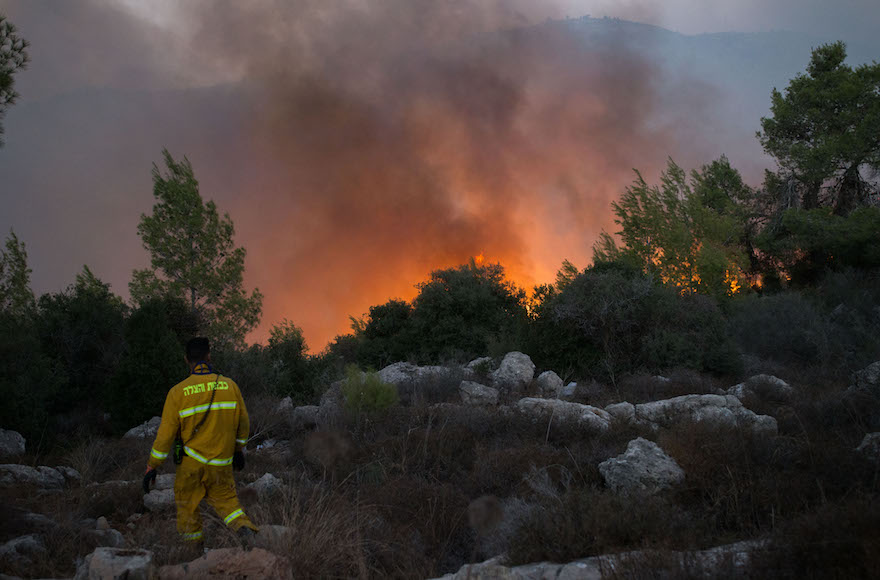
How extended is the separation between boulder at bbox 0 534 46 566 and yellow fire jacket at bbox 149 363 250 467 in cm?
145

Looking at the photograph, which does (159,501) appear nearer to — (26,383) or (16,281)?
(26,383)

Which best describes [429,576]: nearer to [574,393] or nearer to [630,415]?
[630,415]

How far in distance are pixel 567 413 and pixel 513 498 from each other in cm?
421

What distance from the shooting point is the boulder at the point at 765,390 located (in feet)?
38.2

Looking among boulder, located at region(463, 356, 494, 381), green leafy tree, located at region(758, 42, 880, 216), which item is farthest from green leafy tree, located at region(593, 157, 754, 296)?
boulder, located at region(463, 356, 494, 381)

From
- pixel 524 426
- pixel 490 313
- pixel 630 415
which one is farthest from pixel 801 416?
pixel 490 313

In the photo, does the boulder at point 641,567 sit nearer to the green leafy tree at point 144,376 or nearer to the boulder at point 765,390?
the boulder at point 765,390

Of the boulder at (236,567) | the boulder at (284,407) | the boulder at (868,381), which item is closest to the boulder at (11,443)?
the boulder at (284,407)

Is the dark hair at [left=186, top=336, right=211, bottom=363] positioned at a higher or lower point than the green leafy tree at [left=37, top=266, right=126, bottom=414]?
lower

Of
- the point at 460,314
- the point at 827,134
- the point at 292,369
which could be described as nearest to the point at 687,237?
the point at 827,134

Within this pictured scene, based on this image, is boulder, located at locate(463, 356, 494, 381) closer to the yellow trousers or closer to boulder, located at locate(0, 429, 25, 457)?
boulder, located at locate(0, 429, 25, 457)

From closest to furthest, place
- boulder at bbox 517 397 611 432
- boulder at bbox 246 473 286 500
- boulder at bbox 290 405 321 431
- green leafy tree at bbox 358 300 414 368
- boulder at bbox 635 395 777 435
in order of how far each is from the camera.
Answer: boulder at bbox 246 473 286 500
boulder at bbox 635 395 777 435
boulder at bbox 517 397 611 432
boulder at bbox 290 405 321 431
green leafy tree at bbox 358 300 414 368

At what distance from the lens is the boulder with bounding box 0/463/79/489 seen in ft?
29.2

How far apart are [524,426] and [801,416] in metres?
4.38
